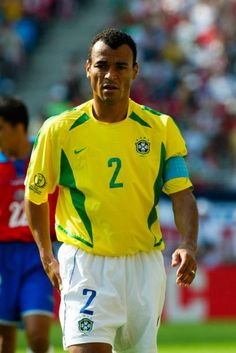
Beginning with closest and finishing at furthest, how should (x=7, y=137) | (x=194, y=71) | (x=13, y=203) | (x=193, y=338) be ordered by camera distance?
(x=13, y=203)
(x=7, y=137)
(x=193, y=338)
(x=194, y=71)

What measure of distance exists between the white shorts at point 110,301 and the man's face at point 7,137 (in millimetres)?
2978

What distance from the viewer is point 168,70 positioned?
89.6ft

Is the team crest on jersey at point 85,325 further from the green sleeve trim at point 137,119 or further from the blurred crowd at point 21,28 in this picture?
the blurred crowd at point 21,28

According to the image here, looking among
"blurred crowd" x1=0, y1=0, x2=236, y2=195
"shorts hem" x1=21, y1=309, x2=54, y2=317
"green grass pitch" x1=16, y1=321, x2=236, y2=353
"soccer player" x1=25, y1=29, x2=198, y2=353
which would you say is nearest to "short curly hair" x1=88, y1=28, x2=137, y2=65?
"soccer player" x1=25, y1=29, x2=198, y2=353

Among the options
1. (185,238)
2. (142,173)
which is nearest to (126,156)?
(142,173)

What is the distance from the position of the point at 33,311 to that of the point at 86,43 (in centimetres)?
1967

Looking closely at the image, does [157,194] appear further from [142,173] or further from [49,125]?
[49,125]

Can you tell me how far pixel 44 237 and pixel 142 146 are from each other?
85 centimetres

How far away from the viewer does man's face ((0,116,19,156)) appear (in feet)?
34.9

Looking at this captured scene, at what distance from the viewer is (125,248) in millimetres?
7727

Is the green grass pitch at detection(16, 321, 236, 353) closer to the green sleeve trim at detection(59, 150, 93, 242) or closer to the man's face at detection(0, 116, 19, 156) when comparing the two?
the man's face at detection(0, 116, 19, 156)

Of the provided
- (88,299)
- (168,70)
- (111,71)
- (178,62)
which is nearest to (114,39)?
(111,71)

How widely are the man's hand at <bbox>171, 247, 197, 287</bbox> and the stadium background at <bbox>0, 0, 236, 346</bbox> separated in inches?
537

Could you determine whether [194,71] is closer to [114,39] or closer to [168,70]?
[168,70]
